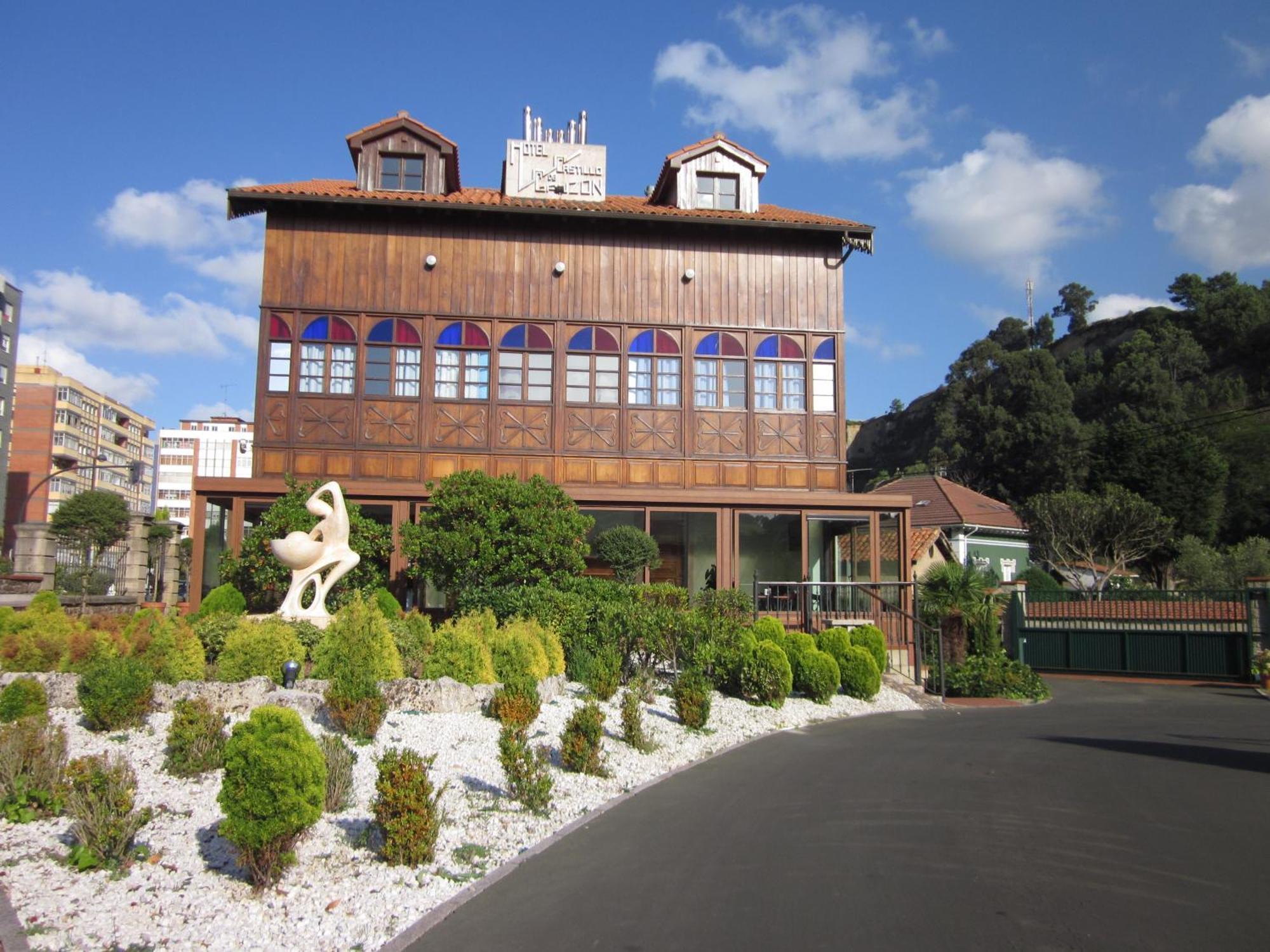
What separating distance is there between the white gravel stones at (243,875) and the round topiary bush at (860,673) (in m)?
6.45

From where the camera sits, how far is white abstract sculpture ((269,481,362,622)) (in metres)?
13.7

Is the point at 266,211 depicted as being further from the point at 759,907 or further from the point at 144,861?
the point at 759,907

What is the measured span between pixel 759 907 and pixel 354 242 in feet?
60.5

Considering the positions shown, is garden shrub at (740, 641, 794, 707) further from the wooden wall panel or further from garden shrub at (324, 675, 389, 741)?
the wooden wall panel

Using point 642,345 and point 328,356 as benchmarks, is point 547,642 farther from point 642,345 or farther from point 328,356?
point 328,356

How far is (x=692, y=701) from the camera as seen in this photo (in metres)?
11.4

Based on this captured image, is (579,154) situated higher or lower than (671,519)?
higher

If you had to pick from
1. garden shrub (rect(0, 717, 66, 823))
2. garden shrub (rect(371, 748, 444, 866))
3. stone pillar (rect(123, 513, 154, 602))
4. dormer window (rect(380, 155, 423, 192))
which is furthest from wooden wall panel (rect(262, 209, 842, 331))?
garden shrub (rect(371, 748, 444, 866))

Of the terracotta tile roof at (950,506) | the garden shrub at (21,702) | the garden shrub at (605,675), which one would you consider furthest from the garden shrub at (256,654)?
the terracotta tile roof at (950,506)

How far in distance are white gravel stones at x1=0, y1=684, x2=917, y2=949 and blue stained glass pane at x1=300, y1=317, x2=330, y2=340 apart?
13.0 meters

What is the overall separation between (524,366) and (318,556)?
8222mm

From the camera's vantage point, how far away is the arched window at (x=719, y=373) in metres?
21.5

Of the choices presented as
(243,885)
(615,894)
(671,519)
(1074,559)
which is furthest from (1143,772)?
(1074,559)

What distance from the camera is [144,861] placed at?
5812mm
